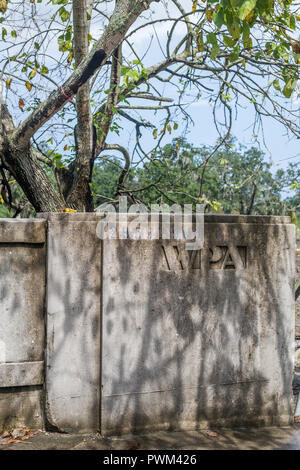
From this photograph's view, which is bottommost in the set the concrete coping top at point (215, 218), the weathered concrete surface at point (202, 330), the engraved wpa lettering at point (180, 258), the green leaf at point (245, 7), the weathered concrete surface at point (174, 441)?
the weathered concrete surface at point (174, 441)

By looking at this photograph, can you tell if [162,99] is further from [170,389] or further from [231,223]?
[170,389]

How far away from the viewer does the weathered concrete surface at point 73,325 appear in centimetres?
366

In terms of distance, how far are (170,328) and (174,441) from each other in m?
0.84

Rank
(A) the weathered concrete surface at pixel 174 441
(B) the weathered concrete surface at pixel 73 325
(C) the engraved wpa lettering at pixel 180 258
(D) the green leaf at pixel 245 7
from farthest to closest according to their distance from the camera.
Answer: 1. (C) the engraved wpa lettering at pixel 180 258
2. (B) the weathered concrete surface at pixel 73 325
3. (A) the weathered concrete surface at pixel 174 441
4. (D) the green leaf at pixel 245 7

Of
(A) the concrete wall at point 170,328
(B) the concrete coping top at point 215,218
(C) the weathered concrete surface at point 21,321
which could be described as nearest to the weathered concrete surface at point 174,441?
(A) the concrete wall at point 170,328

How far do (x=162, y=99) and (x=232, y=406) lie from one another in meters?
5.62

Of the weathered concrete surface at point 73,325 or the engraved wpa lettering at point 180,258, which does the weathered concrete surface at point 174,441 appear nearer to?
the weathered concrete surface at point 73,325

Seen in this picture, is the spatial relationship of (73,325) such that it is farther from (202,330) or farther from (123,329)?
(202,330)

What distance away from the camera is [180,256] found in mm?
3902

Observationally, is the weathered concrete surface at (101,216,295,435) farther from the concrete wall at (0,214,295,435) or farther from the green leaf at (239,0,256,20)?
the green leaf at (239,0,256,20)

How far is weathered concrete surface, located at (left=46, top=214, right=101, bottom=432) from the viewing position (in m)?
3.66

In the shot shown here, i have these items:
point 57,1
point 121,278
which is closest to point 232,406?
point 121,278

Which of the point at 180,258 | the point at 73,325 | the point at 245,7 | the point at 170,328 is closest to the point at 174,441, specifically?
the point at 170,328

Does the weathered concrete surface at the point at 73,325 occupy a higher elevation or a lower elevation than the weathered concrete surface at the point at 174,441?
higher
